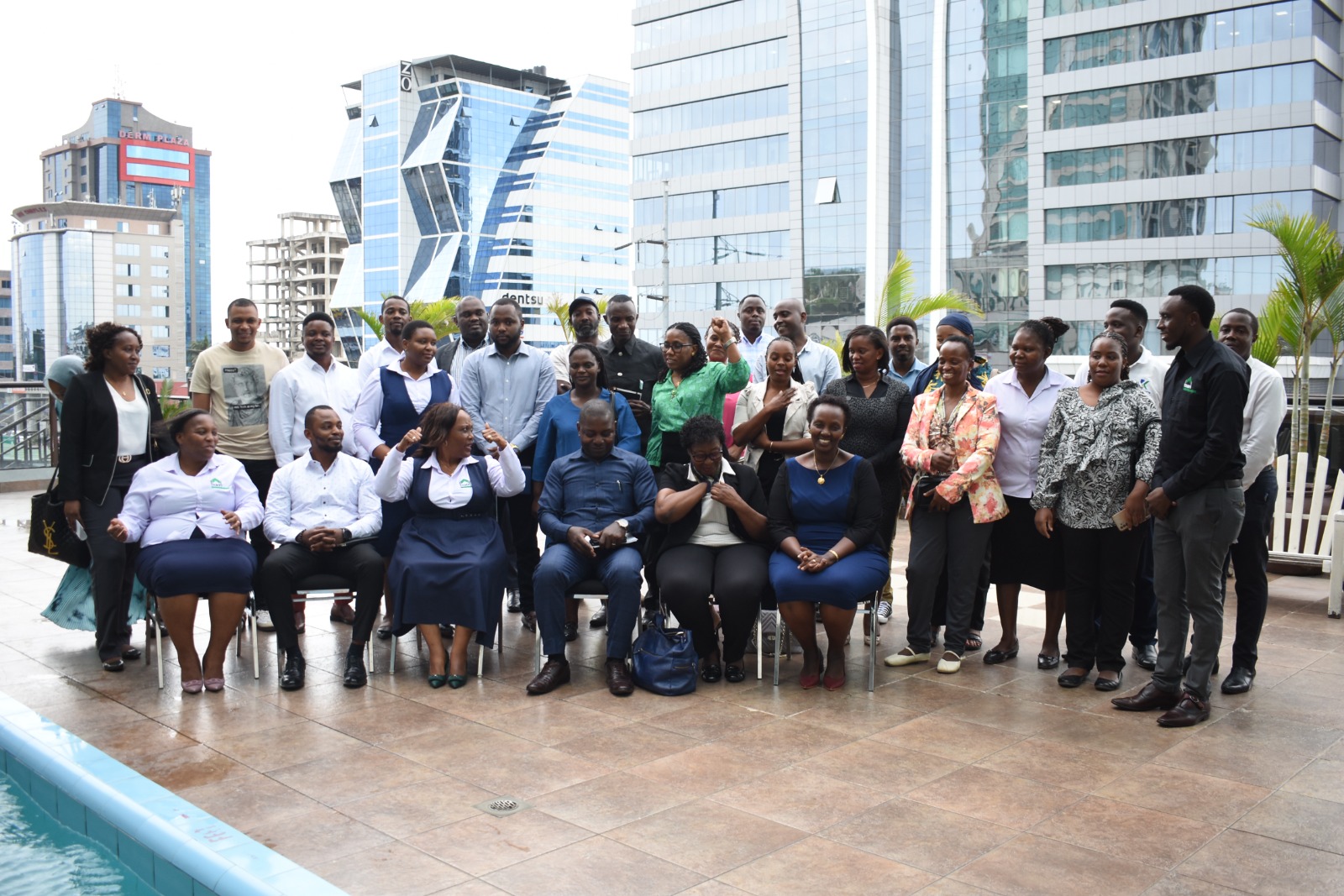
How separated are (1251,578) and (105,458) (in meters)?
5.90

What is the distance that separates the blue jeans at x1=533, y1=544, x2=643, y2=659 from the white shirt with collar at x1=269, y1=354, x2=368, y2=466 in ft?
5.37

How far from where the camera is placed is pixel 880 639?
667cm

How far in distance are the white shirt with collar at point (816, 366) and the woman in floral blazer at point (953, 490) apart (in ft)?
4.09

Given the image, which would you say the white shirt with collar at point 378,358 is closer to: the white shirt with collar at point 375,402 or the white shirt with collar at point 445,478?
the white shirt with collar at point 375,402

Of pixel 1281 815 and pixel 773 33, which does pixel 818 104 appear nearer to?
pixel 773 33

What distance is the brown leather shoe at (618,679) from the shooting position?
5449mm

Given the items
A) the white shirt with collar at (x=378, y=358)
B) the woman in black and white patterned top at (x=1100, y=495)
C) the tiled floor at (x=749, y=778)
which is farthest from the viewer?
the white shirt with collar at (x=378, y=358)

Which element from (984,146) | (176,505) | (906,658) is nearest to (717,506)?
(906,658)

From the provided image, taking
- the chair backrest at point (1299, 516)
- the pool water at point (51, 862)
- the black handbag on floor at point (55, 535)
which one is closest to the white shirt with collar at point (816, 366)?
the chair backrest at point (1299, 516)

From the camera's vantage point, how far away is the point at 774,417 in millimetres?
6273

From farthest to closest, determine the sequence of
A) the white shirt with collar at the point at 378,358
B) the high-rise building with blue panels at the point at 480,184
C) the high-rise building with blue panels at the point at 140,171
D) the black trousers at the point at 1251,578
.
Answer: the high-rise building with blue panels at the point at 140,171, the high-rise building with blue panels at the point at 480,184, the white shirt with collar at the point at 378,358, the black trousers at the point at 1251,578

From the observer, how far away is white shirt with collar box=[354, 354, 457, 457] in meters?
6.53

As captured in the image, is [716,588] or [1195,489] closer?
[1195,489]

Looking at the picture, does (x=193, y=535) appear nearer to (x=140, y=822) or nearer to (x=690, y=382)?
(x=140, y=822)
